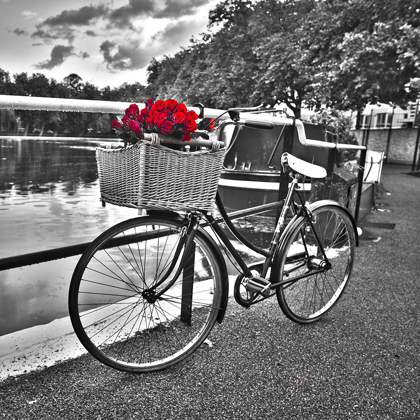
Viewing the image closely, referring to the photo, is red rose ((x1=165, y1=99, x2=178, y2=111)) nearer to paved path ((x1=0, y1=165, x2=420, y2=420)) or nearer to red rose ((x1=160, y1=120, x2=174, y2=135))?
red rose ((x1=160, y1=120, x2=174, y2=135))

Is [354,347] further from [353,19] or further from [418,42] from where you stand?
[353,19]

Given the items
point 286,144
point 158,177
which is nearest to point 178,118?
point 158,177

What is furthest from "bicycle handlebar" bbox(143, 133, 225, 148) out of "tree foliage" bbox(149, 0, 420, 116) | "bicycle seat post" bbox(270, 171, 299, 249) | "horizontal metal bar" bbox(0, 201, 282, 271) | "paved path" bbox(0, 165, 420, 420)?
"tree foliage" bbox(149, 0, 420, 116)

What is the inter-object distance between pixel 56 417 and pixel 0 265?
0.72m

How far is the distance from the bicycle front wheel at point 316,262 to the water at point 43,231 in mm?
1401

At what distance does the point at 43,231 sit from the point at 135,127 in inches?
241

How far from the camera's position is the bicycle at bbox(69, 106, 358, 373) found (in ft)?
6.87

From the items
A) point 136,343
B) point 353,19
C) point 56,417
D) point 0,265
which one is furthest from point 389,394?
point 353,19

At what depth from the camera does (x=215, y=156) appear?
1886 mm

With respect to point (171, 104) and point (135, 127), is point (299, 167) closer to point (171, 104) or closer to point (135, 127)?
point (171, 104)

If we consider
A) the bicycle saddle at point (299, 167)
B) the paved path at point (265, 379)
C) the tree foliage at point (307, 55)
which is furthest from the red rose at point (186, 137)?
the tree foliage at point (307, 55)

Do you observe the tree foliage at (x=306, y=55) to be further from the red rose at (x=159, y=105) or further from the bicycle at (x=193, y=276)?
the red rose at (x=159, y=105)

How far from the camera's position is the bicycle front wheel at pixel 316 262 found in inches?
105

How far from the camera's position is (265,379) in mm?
2186
